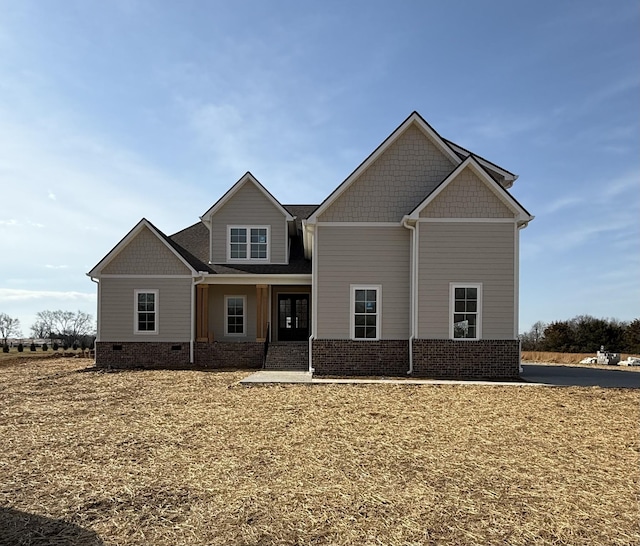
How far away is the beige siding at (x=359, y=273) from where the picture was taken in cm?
1493

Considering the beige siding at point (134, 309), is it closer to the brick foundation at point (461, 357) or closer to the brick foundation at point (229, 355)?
the brick foundation at point (229, 355)

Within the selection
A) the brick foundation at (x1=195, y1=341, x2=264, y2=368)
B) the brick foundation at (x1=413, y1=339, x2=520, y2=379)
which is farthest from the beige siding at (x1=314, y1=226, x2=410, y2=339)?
the brick foundation at (x1=195, y1=341, x2=264, y2=368)

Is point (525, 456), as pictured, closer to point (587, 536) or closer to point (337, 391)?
point (587, 536)

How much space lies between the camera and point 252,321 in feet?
65.6

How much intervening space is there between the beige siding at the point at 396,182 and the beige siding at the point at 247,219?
4.87 m

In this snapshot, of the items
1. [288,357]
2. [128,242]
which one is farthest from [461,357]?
[128,242]

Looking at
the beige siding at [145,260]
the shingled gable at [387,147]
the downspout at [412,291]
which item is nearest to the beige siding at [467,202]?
the downspout at [412,291]

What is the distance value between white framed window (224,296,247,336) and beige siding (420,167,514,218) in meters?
9.20

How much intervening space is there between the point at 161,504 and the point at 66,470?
1795mm

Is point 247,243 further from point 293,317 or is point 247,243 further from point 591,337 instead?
point 591,337

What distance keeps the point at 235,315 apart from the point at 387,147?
9.62 meters

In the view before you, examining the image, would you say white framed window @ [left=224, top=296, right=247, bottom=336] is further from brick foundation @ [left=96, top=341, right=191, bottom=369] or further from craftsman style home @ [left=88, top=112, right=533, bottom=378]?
craftsman style home @ [left=88, top=112, right=533, bottom=378]

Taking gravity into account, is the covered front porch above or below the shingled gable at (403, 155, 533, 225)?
below

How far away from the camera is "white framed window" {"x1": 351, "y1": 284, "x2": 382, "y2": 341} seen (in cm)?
1495
